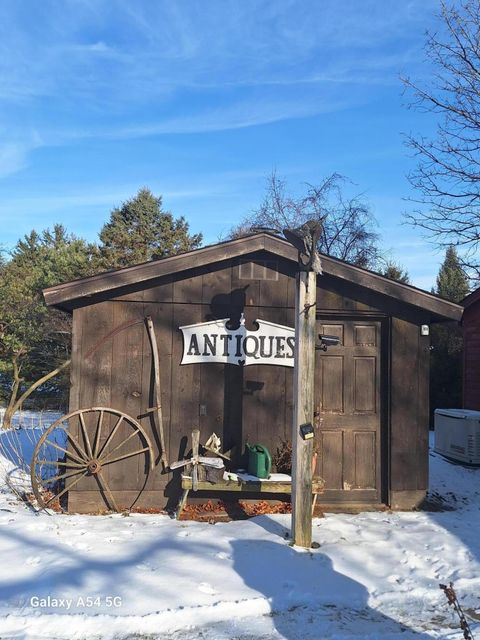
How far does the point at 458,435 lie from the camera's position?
1020 centimetres

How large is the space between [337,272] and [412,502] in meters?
3.05

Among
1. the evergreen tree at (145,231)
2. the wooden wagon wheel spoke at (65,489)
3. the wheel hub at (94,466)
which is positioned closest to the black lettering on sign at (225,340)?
the wheel hub at (94,466)

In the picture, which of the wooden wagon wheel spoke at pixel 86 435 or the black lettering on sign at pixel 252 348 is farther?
the black lettering on sign at pixel 252 348

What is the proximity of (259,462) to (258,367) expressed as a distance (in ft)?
3.88

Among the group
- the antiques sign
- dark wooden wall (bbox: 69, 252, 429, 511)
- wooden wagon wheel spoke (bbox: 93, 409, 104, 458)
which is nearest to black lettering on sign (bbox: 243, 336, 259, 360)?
the antiques sign

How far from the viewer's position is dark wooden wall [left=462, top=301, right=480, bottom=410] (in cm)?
1284

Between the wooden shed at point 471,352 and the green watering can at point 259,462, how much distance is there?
802cm

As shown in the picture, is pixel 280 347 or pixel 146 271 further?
pixel 280 347

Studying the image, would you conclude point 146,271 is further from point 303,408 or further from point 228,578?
point 228,578

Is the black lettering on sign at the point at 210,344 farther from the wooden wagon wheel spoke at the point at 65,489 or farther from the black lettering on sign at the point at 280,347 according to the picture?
the wooden wagon wheel spoke at the point at 65,489

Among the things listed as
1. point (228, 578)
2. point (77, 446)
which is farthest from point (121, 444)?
point (228, 578)

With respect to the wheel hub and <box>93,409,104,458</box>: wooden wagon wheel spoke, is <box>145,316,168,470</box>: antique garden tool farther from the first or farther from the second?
the wheel hub

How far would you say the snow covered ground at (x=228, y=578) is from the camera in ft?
12.3

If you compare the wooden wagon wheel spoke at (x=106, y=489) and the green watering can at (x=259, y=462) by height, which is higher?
the green watering can at (x=259, y=462)
